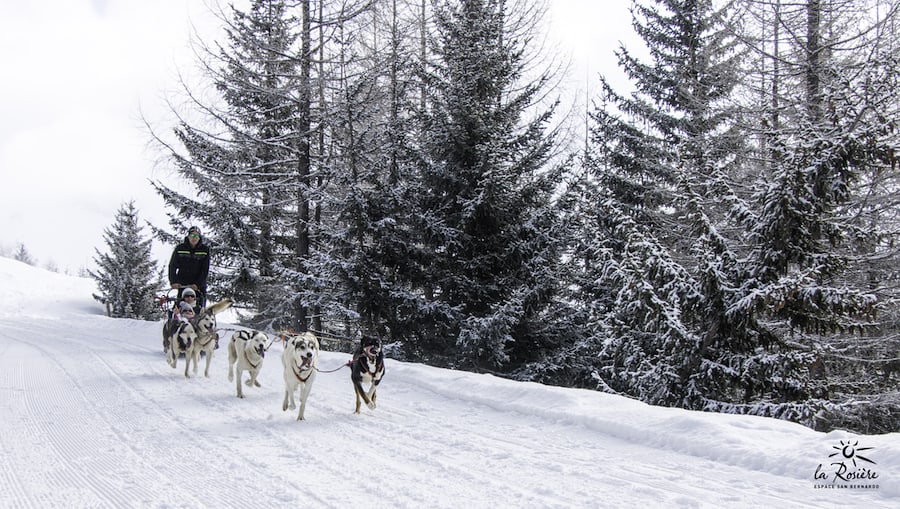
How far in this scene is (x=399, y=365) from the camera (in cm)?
960

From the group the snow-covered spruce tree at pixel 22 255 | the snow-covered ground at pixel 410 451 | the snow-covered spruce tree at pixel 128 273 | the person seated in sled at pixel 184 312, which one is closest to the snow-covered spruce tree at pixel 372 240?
the person seated in sled at pixel 184 312

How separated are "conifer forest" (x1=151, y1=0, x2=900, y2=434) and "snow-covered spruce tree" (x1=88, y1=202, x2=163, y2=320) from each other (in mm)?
17995

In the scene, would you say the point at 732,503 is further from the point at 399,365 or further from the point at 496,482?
the point at 399,365

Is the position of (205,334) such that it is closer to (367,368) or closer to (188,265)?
(188,265)

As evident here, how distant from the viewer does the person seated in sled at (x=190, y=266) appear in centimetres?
990

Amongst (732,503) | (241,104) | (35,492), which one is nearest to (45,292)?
(241,104)

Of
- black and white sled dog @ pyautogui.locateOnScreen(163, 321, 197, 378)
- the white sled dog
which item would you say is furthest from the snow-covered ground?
the white sled dog

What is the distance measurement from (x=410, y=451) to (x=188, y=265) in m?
6.90

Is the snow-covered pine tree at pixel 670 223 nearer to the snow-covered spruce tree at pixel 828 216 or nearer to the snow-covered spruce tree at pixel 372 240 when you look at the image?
the snow-covered spruce tree at pixel 828 216

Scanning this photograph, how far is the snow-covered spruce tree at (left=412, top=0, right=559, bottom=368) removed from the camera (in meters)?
12.1

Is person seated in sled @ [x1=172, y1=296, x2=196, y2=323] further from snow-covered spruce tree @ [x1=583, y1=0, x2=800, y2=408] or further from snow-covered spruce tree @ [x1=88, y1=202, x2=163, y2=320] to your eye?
snow-covered spruce tree @ [x1=88, y1=202, x2=163, y2=320]

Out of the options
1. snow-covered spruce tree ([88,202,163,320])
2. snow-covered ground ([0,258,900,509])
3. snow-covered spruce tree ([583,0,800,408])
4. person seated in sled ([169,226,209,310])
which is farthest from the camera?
snow-covered spruce tree ([88,202,163,320])

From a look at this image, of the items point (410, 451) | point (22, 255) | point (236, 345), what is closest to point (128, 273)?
point (236, 345)

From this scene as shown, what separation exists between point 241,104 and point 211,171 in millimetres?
3247
